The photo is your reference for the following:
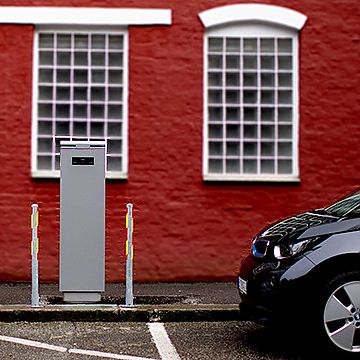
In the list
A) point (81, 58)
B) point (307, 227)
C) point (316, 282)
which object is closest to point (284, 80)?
point (81, 58)

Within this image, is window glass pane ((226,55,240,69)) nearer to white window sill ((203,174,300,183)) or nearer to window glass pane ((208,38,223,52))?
window glass pane ((208,38,223,52))

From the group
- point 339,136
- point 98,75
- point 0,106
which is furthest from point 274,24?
point 0,106

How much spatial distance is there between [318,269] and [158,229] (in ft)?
16.8

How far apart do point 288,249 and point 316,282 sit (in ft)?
1.38

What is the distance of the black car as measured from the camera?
711 centimetres

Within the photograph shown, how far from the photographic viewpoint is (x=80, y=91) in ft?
40.4

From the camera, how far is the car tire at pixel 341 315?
23.3 ft

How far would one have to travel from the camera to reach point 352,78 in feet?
40.3

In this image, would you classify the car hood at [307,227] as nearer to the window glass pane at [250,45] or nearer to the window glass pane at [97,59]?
the window glass pane at [250,45]

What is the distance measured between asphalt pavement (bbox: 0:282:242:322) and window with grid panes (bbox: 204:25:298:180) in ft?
7.08

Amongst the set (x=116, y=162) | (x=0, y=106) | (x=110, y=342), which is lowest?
(x=110, y=342)

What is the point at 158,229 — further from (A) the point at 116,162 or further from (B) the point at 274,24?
(B) the point at 274,24

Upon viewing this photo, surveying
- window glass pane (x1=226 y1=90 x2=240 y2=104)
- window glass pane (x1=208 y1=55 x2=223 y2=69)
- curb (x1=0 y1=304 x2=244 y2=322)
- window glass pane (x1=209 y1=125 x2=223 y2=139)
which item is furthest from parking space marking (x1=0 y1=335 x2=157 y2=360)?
window glass pane (x1=208 y1=55 x2=223 y2=69)

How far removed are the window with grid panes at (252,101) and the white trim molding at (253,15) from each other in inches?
6.3
